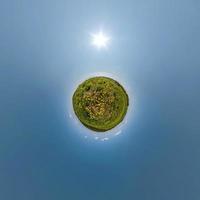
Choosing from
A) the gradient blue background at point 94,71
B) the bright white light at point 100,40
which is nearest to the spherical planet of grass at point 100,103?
the gradient blue background at point 94,71

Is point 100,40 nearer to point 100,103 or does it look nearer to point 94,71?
point 94,71

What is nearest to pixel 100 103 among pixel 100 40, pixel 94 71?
pixel 94 71

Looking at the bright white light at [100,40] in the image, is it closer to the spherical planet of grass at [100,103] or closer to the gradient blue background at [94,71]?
the gradient blue background at [94,71]
